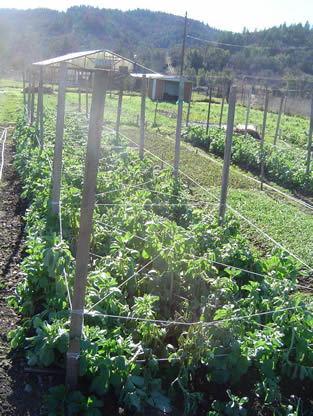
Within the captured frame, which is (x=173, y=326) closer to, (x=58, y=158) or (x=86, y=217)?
(x=86, y=217)

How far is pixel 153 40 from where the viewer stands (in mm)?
154750

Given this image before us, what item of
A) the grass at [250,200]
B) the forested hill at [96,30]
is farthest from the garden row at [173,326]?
the forested hill at [96,30]

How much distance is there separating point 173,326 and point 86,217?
1.68 metres

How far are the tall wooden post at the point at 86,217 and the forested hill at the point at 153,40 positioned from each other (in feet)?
151

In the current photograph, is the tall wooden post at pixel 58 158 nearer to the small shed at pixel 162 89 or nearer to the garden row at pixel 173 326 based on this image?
the garden row at pixel 173 326

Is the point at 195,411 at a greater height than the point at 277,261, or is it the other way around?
the point at 277,261

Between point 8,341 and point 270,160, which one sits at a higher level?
point 270,160

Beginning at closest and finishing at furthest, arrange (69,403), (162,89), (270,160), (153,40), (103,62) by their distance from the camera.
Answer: (69,403), (270,160), (103,62), (162,89), (153,40)

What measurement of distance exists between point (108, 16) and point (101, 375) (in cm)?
16796

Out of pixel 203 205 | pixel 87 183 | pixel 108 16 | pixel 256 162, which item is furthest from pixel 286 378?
pixel 108 16

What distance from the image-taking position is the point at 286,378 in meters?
4.04

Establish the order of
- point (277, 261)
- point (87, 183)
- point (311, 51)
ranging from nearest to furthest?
point (87, 183), point (277, 261), point (311, 51)

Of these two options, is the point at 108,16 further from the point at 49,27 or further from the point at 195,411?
the point at 195,411

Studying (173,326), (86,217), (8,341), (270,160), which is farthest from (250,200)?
(86,217)
